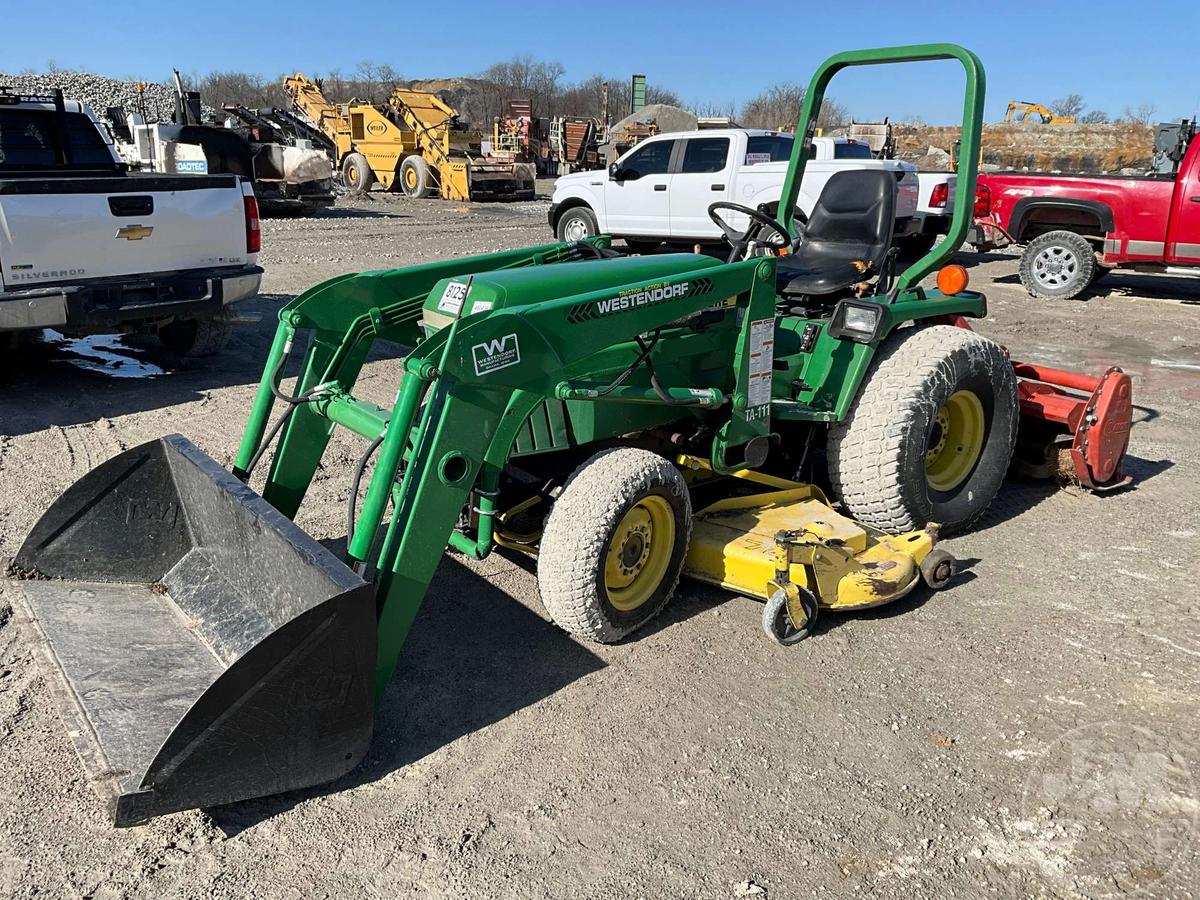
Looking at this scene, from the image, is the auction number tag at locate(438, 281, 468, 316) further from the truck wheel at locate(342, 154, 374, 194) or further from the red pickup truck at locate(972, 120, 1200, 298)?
the truck wheel at locate(342, 154, 374, 194)

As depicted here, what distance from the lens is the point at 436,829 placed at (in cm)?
293

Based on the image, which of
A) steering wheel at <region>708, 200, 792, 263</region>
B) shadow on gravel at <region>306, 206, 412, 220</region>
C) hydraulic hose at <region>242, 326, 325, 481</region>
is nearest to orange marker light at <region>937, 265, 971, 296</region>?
steering wheel at <region>708, 200, 792, 263</region>

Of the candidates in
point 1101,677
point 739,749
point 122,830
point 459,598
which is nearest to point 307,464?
point 459,598

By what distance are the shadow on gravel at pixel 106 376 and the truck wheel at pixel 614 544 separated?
3.88 meters

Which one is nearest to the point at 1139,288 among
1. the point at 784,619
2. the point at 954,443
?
the point at 954,443

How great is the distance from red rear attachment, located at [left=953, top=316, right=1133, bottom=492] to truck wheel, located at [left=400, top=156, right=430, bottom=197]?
813 inches

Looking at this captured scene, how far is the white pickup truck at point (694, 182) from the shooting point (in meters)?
13.4

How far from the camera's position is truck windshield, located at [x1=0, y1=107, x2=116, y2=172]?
8156 mm

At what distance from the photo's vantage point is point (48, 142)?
8.42 m

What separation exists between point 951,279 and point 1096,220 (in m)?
9.18

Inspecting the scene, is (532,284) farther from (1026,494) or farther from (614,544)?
(1026,494)

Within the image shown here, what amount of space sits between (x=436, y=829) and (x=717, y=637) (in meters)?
1.52

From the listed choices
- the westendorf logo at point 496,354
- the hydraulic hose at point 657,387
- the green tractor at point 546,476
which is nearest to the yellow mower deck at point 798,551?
the green tractor at point 546,476

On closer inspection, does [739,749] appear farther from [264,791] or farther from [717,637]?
[264,791]
